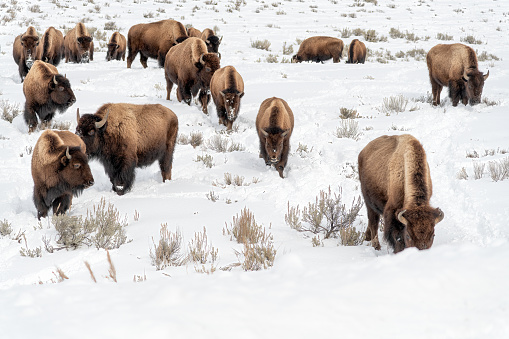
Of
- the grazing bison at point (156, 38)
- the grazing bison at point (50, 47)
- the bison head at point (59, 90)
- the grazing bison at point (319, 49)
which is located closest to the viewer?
the bison head at point (59, 90)

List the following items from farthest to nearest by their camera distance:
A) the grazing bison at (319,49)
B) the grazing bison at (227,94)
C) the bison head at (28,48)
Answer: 1. the grazing bison at (319,49)
2. the bison head at (28,48)
3. the grazing bison at (227,94)

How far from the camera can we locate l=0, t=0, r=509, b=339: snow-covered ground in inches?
73.1

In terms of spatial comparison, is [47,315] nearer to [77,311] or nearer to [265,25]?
[77,311]

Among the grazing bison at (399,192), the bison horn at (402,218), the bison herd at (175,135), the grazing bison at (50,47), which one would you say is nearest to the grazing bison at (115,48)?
the grazing bison at (50,47)

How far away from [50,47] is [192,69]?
6673 millimetres

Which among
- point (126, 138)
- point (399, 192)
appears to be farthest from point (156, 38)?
point (399, 192)

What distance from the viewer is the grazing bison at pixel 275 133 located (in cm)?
766

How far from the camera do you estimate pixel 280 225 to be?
541 cm

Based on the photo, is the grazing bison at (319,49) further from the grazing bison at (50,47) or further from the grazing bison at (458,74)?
the grazing bison at (50,47)

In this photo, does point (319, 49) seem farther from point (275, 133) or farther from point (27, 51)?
point (275, 133)

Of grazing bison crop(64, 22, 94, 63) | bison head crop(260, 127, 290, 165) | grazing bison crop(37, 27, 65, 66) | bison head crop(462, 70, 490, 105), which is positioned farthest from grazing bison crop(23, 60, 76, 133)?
bison head crop(462, 70, 490, 105)

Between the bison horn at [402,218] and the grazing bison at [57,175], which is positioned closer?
the bison horn at [402,218]

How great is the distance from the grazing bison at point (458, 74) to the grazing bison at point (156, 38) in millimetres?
7927

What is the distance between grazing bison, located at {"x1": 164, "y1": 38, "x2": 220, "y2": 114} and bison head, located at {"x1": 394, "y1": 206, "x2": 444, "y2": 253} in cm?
845
